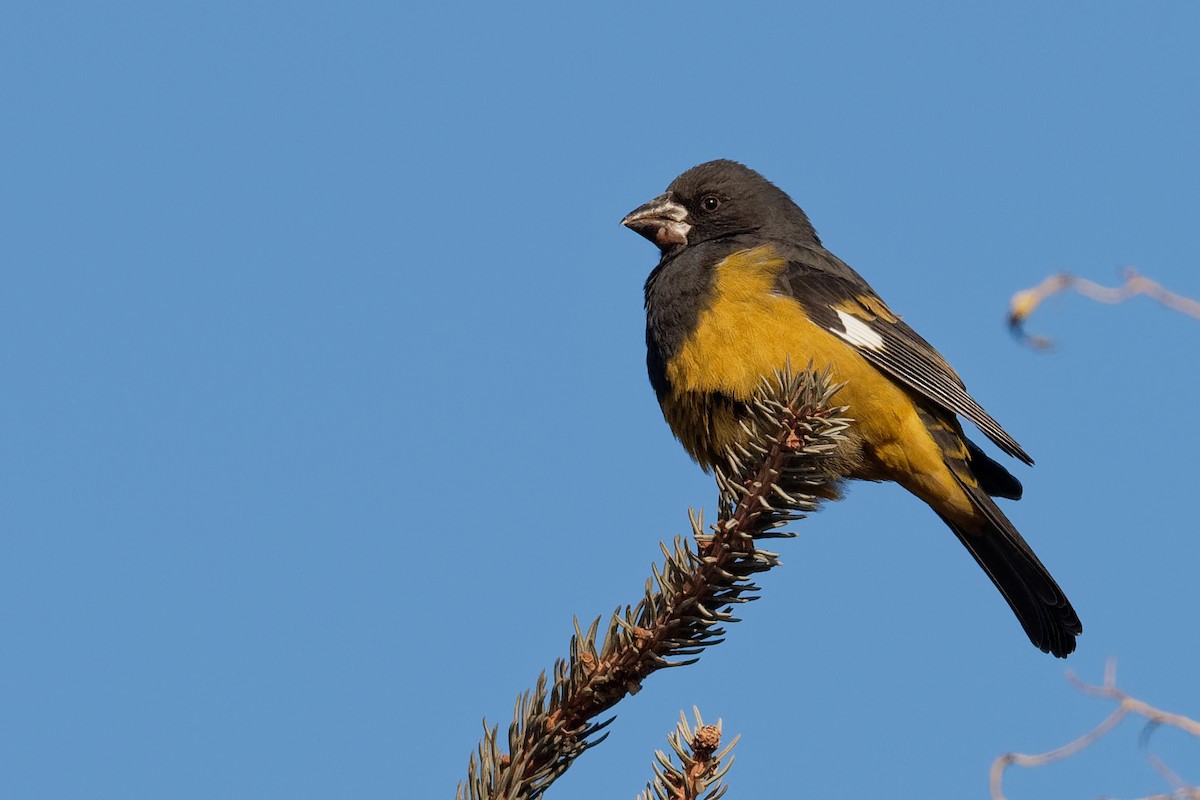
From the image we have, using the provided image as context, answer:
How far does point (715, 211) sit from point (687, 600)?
3.83 metres

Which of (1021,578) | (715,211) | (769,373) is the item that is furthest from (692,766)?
(715,211)

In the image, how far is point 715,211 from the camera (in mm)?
6289

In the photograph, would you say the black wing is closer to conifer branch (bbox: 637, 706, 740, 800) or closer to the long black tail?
the long black tail

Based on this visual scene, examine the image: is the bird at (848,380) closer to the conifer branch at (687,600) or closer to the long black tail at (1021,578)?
the long black tail at (1021,578)

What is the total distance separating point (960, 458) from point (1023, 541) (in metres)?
0.42

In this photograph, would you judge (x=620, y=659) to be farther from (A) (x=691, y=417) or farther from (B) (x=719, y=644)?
(A) (x=691, y=417)

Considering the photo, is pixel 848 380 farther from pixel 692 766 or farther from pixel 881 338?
pixel 692 766

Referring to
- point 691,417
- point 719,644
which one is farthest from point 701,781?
point 691,417

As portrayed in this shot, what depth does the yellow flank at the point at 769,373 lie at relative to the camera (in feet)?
15.5

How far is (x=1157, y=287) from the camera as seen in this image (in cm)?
298

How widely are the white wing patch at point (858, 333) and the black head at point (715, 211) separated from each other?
100cm

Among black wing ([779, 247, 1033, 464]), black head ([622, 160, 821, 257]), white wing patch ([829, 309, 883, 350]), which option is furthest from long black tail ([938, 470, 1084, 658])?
black head ([622, 160, 821, 257])

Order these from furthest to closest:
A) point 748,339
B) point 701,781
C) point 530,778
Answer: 1. point 748,339
2. point 530,778
3. point 701,781

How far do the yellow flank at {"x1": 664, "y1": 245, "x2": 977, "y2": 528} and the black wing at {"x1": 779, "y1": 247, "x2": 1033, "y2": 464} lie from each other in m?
0.06
